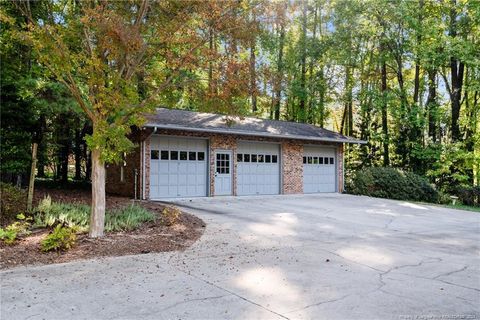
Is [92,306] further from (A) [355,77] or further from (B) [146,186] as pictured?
(A) [355,77]

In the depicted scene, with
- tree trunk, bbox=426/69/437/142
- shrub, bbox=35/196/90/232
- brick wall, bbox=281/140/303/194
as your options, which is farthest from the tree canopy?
brick wall, bbox=281/140/303/194

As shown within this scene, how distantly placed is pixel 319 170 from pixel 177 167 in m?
7.51

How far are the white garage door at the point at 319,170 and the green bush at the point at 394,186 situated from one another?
1346mm

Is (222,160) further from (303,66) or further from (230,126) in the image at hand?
(303,66)

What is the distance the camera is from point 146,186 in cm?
1384

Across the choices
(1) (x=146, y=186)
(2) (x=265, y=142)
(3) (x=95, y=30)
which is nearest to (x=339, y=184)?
(2) (x=265, y=142)

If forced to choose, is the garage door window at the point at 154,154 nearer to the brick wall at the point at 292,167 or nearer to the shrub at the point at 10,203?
the shrub at the point at 10,203

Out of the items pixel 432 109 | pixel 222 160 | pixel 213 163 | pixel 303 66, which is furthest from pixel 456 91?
pixel 213 163

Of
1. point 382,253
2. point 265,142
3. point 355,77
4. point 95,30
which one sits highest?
point 355,77

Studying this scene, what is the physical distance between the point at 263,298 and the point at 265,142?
42.2 ft

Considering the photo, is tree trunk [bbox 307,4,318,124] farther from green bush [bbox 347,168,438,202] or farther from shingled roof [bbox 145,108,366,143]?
green bush [bbox 347,168,438,202]

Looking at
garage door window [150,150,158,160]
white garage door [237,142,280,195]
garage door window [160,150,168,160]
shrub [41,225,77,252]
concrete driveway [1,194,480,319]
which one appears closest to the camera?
concrete driveway [1,194,480,319]

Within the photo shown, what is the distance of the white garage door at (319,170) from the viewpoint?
61.0ft

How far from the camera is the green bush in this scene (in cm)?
1828
